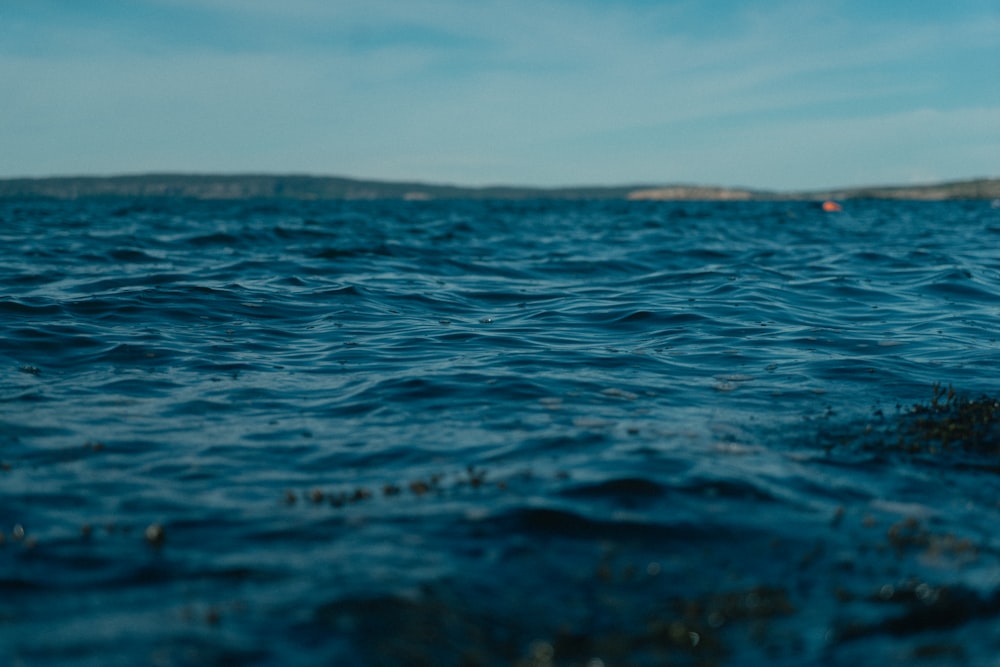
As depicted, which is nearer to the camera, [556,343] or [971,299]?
[556,343]

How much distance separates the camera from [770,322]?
A: 649 inches

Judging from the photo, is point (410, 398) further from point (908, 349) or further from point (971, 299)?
point (971, 299)

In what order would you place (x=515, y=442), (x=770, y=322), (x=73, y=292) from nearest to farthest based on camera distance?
(x=515, y=442)
(x=770, y=322)
(x=73, y=292)

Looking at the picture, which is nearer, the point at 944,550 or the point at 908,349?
the point at 944,550

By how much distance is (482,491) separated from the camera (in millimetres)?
7102

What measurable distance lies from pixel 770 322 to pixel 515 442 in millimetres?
9530

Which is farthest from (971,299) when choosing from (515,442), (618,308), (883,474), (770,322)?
(515,442)

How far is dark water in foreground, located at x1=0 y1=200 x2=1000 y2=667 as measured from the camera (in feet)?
16.5

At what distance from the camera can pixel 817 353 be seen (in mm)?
13375

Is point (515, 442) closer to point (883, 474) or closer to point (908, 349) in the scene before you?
point (883, 474)

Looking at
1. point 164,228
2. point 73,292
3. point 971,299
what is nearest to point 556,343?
point 73,292

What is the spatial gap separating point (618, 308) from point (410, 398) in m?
8.68

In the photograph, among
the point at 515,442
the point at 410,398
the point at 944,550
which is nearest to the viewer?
the point at 944,550

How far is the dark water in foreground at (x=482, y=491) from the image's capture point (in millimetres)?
5020
